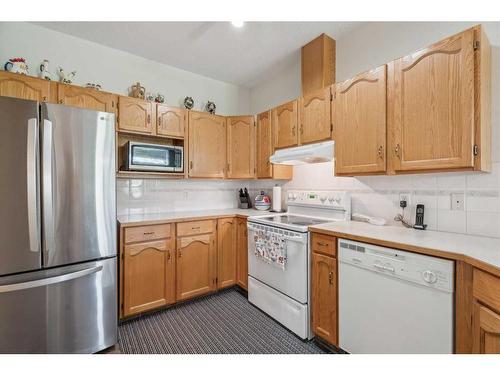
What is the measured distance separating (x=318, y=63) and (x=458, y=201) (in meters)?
1.69

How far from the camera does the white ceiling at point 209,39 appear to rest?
7.11 feet

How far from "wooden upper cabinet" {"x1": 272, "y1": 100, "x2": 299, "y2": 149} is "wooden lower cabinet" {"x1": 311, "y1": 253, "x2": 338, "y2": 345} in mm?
1222

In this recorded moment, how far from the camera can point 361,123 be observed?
1.84 m

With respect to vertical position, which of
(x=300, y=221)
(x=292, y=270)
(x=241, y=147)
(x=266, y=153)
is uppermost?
(x=241, y=147)

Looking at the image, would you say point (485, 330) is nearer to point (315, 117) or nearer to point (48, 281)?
point (315, 117)

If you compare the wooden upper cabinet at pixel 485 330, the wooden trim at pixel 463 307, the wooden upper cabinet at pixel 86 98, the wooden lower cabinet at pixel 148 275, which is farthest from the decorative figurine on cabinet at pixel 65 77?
the wooden upper cabinet at pixel 485 330

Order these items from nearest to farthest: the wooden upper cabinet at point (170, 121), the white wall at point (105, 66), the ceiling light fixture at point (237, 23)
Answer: the ceiling light fixture at point (237, 23) < the white wall at point (105, 66) < the wooden upper cabinet at point (170, 121)

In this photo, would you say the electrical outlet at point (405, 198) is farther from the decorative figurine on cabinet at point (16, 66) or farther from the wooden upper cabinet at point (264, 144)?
the decorative figurine on cabinet at point (16, 66)

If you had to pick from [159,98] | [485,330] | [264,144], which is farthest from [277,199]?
[485,330]

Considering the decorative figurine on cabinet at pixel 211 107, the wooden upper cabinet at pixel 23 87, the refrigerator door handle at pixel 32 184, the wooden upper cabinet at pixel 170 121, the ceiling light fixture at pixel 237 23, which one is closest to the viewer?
the refrigerator door handle at pixel 32 184

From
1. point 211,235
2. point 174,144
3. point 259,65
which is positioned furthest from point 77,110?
point 259,65

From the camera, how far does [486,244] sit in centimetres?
130

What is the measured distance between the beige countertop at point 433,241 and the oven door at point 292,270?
0.18 m

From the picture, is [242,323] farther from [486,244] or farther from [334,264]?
[486,244]
